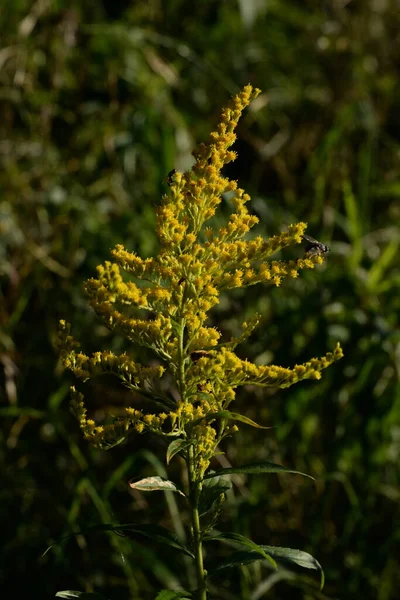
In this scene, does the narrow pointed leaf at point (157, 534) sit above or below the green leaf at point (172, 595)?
above

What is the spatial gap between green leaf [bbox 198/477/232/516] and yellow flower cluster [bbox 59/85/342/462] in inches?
3.3

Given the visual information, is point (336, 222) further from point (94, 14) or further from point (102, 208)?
point (94, 14)

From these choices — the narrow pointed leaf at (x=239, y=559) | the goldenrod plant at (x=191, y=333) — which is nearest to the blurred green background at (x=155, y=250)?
the narrow pointed leaf at (x=239, y=559)

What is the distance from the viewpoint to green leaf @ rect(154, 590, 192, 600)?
1.48 m

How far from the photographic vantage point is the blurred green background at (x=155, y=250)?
9.64 feet

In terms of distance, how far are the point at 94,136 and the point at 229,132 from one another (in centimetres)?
256

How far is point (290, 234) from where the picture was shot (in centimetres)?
158

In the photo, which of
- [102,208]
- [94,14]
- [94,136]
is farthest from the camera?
[94,14]

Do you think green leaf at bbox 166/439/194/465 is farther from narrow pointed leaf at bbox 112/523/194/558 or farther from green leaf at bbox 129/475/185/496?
narrow pointed leaf at bbox 112/523/194/558

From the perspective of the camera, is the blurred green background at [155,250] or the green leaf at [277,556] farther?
the blurred green background at [155,250]

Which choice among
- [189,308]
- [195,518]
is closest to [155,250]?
[189,308]

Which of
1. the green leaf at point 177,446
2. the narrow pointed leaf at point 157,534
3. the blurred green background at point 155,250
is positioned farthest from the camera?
the blurred green background at point 155,250

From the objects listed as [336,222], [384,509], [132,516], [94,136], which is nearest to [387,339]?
[384,509]

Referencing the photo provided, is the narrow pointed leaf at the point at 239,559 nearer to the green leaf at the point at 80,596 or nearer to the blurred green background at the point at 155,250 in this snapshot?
the green leaf at the point at 80,596
